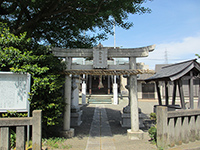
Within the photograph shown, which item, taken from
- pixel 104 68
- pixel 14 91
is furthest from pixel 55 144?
pixel 104 68

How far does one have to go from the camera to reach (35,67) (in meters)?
4.97

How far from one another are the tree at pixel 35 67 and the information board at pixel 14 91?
0.20 m

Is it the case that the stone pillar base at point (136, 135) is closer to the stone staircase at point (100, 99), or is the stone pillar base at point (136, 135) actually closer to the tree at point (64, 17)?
the tree at point (64, 17)

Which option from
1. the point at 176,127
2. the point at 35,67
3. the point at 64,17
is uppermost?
the point at 64,17

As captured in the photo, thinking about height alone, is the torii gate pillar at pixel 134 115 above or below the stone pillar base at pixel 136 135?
above

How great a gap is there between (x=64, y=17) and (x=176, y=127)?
768cm

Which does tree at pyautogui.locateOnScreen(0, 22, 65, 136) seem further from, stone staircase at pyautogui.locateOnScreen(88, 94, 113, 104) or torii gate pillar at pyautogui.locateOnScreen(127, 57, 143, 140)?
stone staircase at pyautogui.locateOnScreen(88, 94, 113, 104)

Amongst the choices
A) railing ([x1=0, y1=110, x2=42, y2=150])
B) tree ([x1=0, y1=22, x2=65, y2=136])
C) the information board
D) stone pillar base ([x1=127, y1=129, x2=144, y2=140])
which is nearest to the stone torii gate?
stone pillar base ([x1=127, y1=129, x2=144, y2=140])

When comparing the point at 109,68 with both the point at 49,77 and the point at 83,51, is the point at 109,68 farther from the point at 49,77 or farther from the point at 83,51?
the point at 49,77

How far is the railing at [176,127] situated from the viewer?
14.1 feet

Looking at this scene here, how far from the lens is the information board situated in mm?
4786

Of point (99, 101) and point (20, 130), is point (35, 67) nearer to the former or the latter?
point (20, 130)

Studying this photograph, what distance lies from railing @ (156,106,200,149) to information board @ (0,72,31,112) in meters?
4.39

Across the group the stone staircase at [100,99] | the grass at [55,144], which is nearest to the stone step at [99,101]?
the stone staircase at [100,99]
